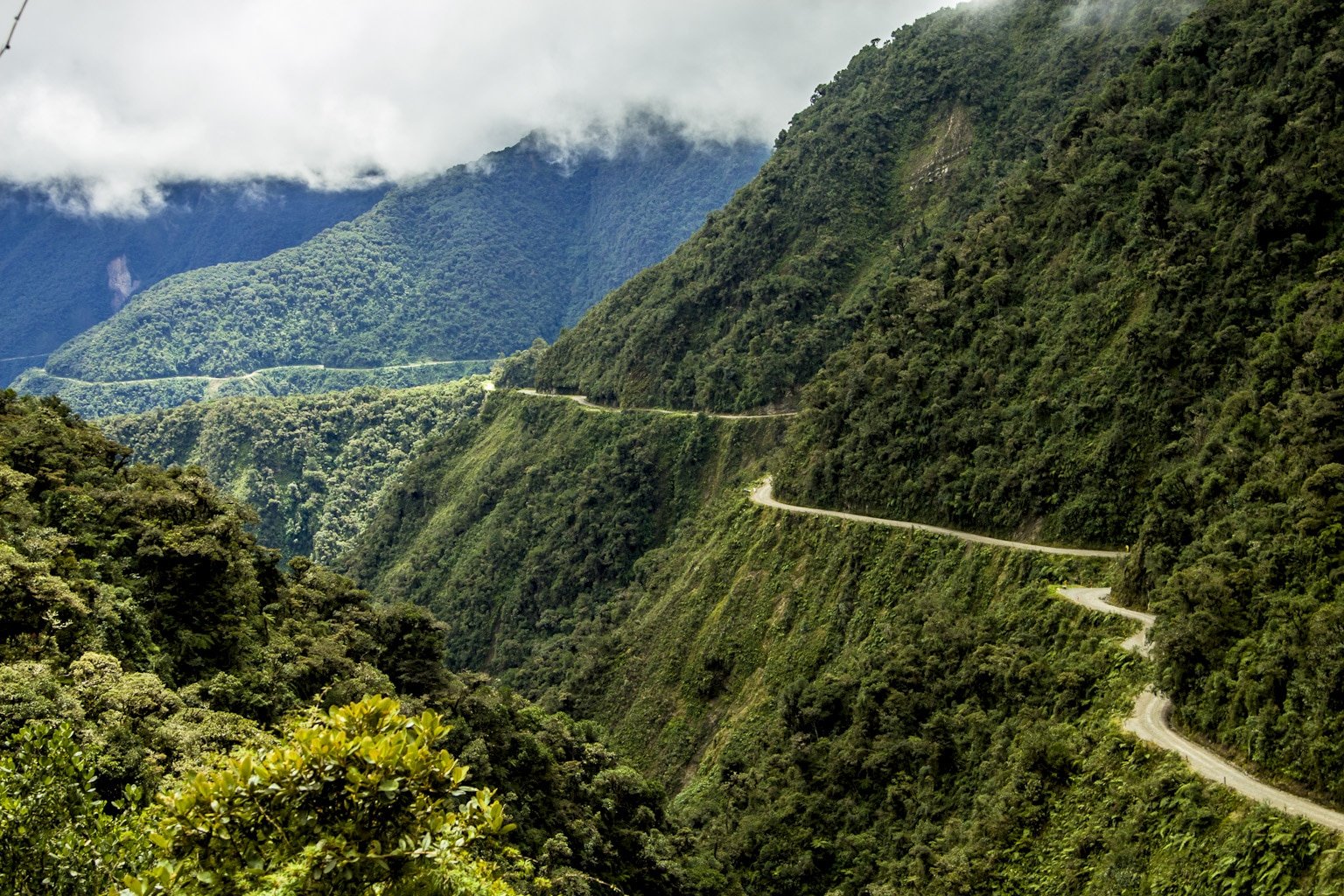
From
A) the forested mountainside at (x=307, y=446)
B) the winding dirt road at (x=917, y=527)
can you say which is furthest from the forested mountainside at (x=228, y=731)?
the forested mountainside at (x=307, y=446)

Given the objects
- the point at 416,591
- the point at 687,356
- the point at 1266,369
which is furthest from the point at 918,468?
the point at 416,591

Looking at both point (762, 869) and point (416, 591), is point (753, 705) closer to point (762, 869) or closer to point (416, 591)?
point (762, 869)

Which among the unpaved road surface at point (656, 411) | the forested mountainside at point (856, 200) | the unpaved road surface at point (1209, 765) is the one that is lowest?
the unpaved road surface at point (1209, 765)

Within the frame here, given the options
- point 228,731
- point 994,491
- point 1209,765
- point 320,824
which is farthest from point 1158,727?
point 320,824

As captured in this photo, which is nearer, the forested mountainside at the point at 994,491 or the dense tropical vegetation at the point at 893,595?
the dense tropical vegetation at the point at 893,595

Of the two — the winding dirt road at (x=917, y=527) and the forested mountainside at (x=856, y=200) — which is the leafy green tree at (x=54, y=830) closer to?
the winding dirt road at (x=917, y=527)

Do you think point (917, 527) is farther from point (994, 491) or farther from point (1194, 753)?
point (1194, 753)
